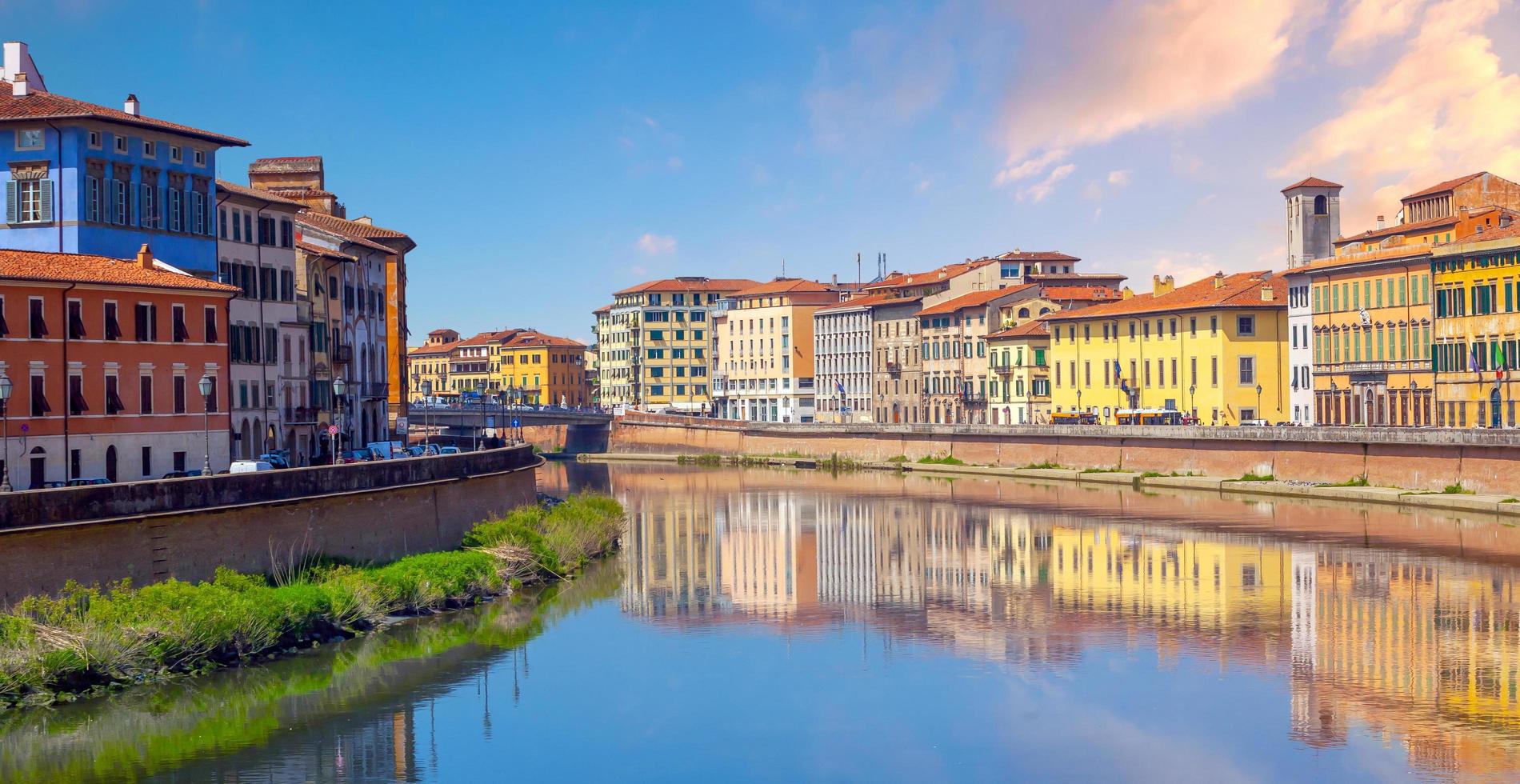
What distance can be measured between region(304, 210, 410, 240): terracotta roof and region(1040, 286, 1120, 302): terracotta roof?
55.9m

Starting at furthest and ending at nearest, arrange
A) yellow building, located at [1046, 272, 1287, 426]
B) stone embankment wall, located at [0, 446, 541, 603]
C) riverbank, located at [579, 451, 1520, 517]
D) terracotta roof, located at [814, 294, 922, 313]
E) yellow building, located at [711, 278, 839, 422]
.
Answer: yellow building, located at [711, 278, 839, 422] → terracotta roof, located at [814, 294, 922, 313] → yellow building, located at [1046, 272, 1287, 426] → riverbank, located at [579, 451, 1520, 517] → stone embankment wall, located at [0, 446, 541, 603]

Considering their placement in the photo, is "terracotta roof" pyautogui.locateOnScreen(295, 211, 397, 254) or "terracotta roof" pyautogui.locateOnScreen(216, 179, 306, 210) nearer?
"terracotta roof" pyautogui.locateOnScreen(216, 179, 306, 210)

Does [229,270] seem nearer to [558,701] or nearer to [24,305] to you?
[24,305]

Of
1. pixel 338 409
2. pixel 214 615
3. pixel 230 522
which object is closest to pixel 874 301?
pixel 338 409

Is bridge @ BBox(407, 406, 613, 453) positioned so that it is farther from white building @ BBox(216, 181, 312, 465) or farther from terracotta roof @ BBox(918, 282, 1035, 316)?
white building @ BBox(216, 181, 312, 465)

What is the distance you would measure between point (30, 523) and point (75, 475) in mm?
12370

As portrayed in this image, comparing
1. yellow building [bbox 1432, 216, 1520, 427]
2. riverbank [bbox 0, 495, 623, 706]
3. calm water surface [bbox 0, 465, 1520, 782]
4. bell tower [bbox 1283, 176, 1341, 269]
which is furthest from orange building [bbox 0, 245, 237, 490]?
bell tower [bbox 1283, 176, 1341, 269]

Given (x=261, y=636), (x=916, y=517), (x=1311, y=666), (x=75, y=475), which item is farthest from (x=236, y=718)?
(x=916, y=517)

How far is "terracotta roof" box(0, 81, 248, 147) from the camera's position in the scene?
179 ft

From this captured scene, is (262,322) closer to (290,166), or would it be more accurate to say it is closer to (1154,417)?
Answer: (290,166)

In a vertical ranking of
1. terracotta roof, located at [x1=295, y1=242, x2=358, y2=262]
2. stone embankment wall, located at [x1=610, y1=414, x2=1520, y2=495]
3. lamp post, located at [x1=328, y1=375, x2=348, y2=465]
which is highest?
terracotta roof, located at [x1=295, y1=242, x2=358, y2=262]

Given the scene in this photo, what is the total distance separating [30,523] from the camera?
35438mm

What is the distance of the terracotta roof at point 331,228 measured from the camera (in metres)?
75.8

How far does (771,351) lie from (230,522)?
125 m
